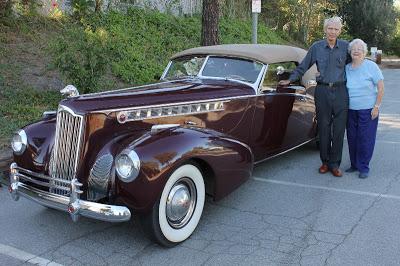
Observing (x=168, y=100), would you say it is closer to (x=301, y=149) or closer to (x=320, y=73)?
(x=320, y=73)

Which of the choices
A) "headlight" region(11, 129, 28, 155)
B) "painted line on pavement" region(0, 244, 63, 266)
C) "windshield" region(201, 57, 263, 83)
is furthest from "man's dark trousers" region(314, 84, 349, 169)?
"painted line on pavement" region(0, 244, 63, 266)

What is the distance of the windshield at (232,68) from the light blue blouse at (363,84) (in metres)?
1.12

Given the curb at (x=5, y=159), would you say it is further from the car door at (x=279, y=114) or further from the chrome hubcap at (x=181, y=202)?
the car door at (x=279, y=114)

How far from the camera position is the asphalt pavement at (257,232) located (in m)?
3.71

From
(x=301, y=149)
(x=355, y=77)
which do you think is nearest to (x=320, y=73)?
(x=355, y=77)

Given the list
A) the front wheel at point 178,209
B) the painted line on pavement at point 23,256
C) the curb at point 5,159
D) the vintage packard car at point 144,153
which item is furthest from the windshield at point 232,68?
the painted line on pavement at point 23,256

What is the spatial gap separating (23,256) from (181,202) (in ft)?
4.44

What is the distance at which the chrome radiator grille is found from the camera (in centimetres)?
390

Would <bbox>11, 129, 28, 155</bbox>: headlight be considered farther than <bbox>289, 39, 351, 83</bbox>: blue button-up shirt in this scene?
No

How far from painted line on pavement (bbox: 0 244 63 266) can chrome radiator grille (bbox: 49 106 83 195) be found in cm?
55

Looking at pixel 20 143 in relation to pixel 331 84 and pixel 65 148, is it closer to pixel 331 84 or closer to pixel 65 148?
pixel 65 148

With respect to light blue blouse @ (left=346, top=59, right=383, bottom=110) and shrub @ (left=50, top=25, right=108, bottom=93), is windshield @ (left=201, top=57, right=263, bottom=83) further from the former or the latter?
shrub @ (left=50, top=25, right=108, bottom=93)

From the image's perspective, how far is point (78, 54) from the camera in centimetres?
781

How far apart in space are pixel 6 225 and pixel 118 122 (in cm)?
148
